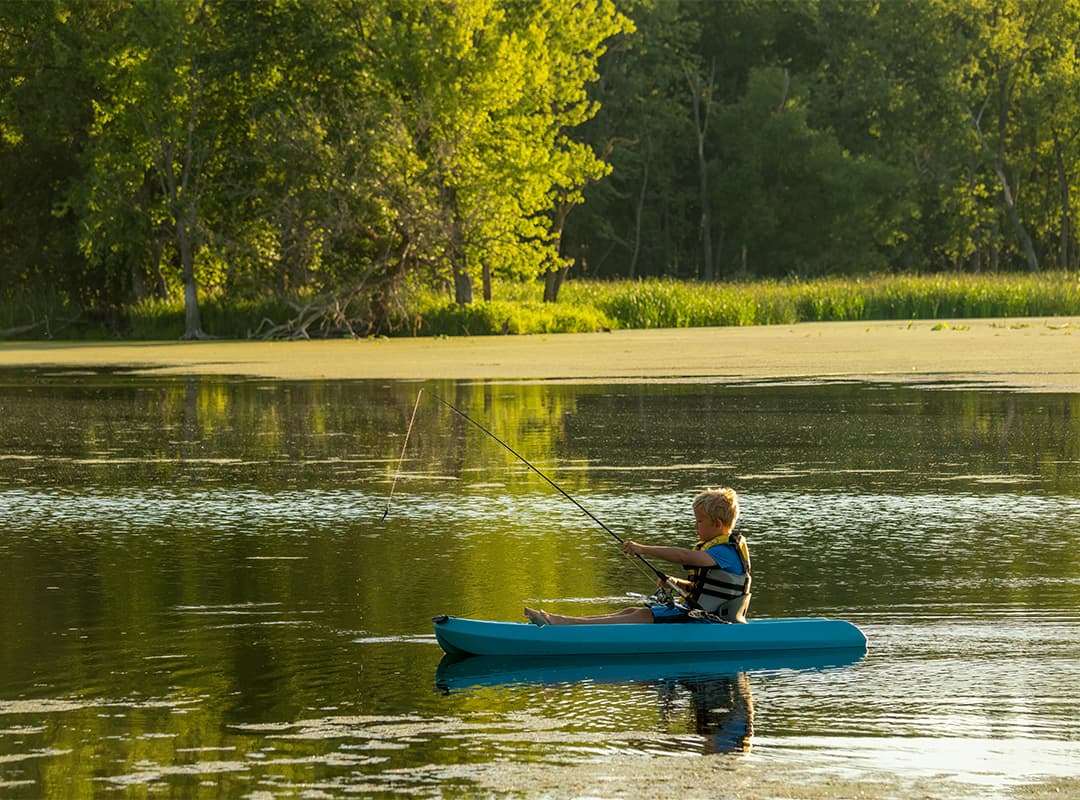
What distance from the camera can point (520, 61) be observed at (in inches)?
1999

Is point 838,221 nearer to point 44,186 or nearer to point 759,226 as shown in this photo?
point 759,226

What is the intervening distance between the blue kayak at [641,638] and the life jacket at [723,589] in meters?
0.15

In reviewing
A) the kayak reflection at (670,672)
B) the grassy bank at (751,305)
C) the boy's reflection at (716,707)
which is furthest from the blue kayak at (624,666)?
the grassy bank at (751,305)

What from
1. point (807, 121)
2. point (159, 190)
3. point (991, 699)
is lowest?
point (991, 699)

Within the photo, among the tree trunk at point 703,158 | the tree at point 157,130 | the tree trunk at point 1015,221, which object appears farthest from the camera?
the tree trunk at point 703,158

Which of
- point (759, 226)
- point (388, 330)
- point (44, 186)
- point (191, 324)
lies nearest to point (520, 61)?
point (388, 330)

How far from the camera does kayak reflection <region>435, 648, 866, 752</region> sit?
845 cm

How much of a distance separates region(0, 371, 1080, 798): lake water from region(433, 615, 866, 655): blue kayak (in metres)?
0.12

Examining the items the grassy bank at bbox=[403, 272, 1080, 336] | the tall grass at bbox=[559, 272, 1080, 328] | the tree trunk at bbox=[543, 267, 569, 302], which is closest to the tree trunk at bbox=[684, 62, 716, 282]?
the tree trunk at bbox=[543, 267, 569, 302]

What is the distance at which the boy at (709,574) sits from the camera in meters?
9.51

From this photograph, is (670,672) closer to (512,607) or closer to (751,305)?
(512,607)

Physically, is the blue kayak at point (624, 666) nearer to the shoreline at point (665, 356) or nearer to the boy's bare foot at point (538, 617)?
the boy's bare foot at point (538, 617)

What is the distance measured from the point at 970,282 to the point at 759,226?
31.4 metres

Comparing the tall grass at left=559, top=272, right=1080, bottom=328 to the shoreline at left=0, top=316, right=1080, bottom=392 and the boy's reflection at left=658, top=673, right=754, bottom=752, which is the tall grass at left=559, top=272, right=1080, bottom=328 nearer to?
the shoreline at left=0, top=316, right=1080, bottom=392
